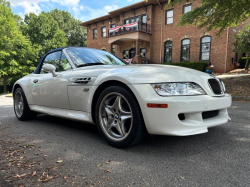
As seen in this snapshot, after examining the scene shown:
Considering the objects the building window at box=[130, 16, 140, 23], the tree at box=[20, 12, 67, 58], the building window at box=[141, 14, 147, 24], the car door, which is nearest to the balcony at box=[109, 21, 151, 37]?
the building window at box=[141, 14, 147, 24]

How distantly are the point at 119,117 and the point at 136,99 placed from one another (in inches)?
15.1

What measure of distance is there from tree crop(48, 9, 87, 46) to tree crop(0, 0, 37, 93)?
12.4 m

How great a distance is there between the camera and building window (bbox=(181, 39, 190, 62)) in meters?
17.9

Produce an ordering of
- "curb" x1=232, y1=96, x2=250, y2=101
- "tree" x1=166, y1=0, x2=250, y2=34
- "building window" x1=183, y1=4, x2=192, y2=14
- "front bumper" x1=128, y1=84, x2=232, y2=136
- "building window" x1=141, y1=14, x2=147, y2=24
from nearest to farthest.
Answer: "front bumper" x1=128, y1=84, x2=232, y2=136 < "curb" x1=232, y1=96, x2=250, y2=101 < "tree" x1=166, y1=0, x2=250, y2=34 < "building window" x1=183, y1=4, x2=192, y2=14 < "building window" x1=141, y1=14, x2=147, y2=24

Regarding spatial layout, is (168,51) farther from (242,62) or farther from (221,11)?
(221,11)

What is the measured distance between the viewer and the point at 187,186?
1632mm

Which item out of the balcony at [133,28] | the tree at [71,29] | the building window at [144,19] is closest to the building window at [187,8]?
the balcony at [133,28]

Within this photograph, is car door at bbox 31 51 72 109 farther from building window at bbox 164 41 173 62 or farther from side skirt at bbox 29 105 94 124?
building window at bbox 164 41 173 62

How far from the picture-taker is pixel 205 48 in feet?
55.6

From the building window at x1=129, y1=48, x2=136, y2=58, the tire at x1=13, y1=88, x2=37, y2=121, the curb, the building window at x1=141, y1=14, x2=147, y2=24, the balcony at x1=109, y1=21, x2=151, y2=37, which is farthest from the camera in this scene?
the building window at x1=129, y1=48, x2=136, y2=58

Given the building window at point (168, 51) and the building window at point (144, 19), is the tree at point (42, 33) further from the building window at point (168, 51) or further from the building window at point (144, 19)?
the building window at point (168, 51)

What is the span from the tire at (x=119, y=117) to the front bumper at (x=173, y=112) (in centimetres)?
11

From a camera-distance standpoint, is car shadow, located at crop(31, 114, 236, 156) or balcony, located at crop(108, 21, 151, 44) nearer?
car shadow, located at crop(31, 114, 236, 156)

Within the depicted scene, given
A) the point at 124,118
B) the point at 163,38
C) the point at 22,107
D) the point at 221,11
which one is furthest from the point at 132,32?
the point at 124,118
